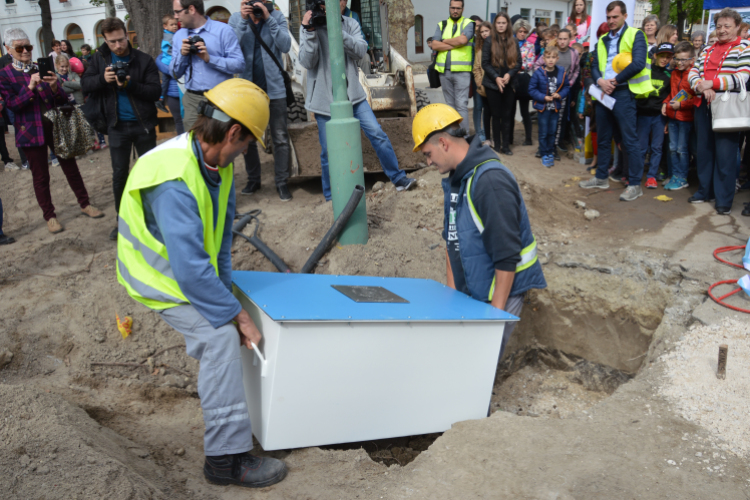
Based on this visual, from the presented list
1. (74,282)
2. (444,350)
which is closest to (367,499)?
(444,350)

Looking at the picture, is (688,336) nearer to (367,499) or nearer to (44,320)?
(367,499)

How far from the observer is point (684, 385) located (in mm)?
2947

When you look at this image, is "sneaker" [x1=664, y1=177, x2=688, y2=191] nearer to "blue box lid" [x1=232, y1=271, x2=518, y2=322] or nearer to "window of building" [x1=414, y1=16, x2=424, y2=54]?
"blue box lid" [x1=232, y1=271, x2=518, y2=322]

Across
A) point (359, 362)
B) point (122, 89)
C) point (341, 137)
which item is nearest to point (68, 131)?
point (122, 89)

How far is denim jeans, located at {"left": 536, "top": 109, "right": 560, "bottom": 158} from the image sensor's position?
24.7 feet

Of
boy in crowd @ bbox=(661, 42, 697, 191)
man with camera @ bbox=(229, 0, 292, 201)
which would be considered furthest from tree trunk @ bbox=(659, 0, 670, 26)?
man with camera @ bbox=(229, 0, 292, 201)

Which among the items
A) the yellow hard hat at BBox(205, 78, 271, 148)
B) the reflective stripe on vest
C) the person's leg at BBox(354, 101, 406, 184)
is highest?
the yellow hard hat at BBox(205, 78, 271, 148)

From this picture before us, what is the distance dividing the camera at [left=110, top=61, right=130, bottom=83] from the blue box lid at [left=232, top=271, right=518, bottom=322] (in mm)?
3180

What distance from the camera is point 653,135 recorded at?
6414mm

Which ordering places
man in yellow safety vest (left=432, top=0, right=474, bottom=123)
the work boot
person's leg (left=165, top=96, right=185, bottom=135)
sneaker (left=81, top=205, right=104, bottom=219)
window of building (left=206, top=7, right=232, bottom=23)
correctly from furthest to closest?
window of building (left=206, top=7, right=232, bottom=23) → man in yellow safety vest (left=432, top=0, right=474, bottom=123) → person's leg (left=165, top=96, right=185, bottom=135) → sneaker (left=81, top=205, right=104, bottom=219) → the work boot

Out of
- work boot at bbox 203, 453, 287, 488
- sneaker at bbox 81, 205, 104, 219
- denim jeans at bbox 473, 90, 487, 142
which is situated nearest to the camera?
work boot at bbox 203, 453, 287, 488

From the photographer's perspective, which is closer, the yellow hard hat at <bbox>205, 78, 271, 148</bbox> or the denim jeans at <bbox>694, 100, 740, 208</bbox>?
the yellow hard hat at <bbox>205, 78, 271, 148</bbox>

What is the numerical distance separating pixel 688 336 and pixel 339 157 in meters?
2.69

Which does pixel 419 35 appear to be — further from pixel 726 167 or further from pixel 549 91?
pixel 726 167
